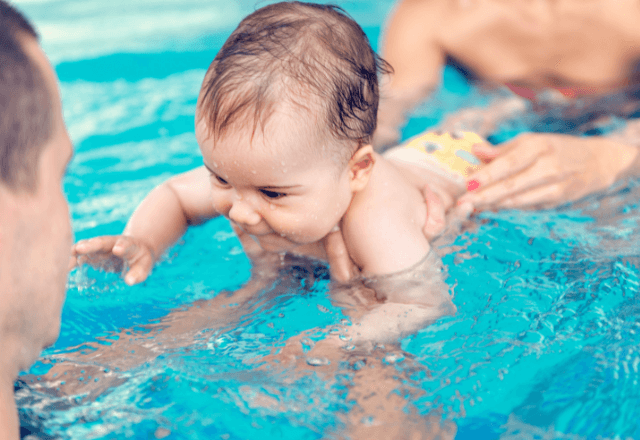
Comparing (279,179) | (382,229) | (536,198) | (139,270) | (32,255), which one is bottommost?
(139,270)

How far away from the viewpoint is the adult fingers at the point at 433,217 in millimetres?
1925

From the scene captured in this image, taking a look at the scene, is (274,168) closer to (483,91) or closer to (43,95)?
(43,95)

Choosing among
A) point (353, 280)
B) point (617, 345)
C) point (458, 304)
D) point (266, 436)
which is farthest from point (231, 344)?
point (617, 345)

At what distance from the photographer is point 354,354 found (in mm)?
1562

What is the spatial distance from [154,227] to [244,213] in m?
0.63

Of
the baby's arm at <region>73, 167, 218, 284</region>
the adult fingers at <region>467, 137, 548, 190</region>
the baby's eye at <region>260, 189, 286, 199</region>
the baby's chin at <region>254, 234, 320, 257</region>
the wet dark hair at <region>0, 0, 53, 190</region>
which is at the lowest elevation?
the baby's arm at <region>73, 167, 218, 284</region>

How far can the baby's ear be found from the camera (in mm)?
1678

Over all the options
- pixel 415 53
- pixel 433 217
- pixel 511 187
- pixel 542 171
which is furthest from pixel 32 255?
pixel 415 53

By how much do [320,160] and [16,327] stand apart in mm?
873

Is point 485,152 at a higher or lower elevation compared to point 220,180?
lower

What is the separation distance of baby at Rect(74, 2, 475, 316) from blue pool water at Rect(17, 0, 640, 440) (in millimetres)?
175

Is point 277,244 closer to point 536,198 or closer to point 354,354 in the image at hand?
point 354,354

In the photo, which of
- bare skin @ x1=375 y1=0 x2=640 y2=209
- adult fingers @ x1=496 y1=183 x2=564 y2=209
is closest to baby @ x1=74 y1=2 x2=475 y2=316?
adult fingers @ x1=496 y1=183 x2=564 y2=209

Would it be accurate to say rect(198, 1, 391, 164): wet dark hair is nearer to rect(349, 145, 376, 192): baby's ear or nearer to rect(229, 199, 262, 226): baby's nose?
rect(349, 145, 376, 192): baby's ear
